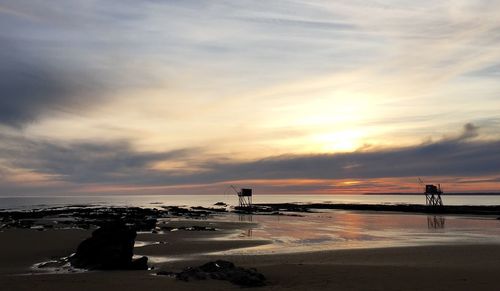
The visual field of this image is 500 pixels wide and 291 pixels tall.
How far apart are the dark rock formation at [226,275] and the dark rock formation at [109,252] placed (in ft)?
14.0

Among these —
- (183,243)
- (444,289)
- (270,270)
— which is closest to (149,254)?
(183,243)

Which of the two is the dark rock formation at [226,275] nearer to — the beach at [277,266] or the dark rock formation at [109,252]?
the beach at [277,266]

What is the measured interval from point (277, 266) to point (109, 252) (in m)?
8.48

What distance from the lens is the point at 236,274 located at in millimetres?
18203

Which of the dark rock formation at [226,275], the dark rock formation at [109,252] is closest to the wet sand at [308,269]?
the dark rock formation at [226,275]

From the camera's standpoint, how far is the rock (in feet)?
58.1

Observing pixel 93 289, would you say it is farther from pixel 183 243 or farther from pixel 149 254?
pixel 183 243

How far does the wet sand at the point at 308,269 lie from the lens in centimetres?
1745

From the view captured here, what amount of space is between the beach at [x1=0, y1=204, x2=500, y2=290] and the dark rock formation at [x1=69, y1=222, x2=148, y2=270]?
0.83 m

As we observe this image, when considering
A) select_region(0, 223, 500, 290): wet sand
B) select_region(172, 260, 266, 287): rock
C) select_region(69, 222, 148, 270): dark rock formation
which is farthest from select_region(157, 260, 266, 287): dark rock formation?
select_region(69, 222, 148, 270): dark rock formation

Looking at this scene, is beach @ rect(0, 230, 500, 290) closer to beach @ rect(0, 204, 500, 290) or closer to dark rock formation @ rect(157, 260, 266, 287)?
beach @ rect(0, 204, 500, 290)

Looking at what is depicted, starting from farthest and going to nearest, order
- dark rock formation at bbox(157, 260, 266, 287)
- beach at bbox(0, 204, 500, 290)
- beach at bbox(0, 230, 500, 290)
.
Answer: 1. dark rock formation at bbox(157, 260, 266, 287)
2. beach at bbox(0, 204, 500, 290)
3. beach at bbox(0, 230, 500, 290)

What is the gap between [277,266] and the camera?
73.3 feet

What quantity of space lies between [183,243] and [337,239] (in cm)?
1356
